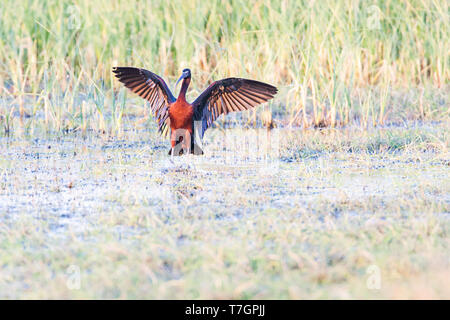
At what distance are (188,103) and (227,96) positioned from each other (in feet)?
1.03

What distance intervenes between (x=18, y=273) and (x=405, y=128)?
4.41m

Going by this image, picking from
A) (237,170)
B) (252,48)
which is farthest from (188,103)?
(252,48)

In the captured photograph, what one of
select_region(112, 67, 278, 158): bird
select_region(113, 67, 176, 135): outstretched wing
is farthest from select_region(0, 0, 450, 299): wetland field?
select_region(113, 67, 176, 135): outstretched wing

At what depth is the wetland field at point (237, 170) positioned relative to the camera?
3.29 m

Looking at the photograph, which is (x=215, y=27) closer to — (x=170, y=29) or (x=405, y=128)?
(x=170, y=29)

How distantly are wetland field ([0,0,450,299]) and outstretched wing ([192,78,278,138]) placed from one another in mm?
361

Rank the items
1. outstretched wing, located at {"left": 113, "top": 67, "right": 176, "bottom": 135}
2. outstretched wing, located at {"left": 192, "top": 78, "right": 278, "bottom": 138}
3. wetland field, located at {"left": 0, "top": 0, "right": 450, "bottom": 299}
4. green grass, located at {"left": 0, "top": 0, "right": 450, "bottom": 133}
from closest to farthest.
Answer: wetland field, located at {"left": 0, "top": 0, "right": 450, "bottom": 299} → outstretched wing, located at {"left": 192, "top": 78, "right": 278, "bottom": 138} → outstretched wing, located at {"left": 113, "top": 67, "right": 176, "bottom": 135} → green grass, located at {"left": 0, "top": 0, "right": 450, "bottom": 133}

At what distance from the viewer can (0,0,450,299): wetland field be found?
3293 mm

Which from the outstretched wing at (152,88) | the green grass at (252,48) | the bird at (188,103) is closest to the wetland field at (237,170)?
the green grass at (252,48)

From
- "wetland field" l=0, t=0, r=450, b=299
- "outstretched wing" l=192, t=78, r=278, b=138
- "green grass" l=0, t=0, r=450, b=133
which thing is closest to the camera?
"wetland field" l=0, t=0, r=450, b=299

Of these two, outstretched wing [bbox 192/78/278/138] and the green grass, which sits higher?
the green grass

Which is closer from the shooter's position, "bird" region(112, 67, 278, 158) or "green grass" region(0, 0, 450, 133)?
"bird" region(112, 67, 278, 158)

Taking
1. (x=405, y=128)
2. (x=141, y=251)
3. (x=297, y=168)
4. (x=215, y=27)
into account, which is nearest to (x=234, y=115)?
(x=215, y=27)

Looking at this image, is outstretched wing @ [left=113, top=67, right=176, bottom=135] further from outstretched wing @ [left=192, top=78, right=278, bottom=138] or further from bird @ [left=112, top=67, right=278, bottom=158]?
outstretched wing @ [left=192, top=78, right=278, bottom=138]
